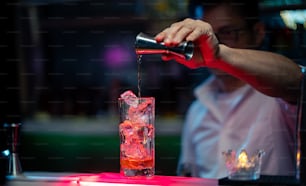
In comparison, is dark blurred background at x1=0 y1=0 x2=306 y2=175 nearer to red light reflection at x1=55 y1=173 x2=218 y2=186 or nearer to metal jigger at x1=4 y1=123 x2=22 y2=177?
metal jigger at x1=4 y1=123 x2=22 y2=177

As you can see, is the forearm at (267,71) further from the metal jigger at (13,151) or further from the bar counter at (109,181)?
the metal jigger at (13,151)

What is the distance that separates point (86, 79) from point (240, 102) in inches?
27.4

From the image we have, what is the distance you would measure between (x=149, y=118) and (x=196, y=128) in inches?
33.6

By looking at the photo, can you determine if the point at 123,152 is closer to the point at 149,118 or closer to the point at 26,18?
the point at 149,118

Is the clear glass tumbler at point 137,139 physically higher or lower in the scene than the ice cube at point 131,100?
lower

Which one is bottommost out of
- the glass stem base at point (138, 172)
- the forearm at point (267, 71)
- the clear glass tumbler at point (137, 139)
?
the glass stem base at point (138, 172)

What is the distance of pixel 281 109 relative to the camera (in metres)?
1.79

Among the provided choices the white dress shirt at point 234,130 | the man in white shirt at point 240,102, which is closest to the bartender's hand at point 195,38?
the man in white shirt at point 240,102

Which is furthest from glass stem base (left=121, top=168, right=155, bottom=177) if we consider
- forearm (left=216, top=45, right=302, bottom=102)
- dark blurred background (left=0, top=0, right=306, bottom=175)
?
dark blurred background (left=0, top=0, right=306, bottom=175)

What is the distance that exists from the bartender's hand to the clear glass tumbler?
5.1 inches

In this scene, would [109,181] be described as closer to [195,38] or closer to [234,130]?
[195,38]

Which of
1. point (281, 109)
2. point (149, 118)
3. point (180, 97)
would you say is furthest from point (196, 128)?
point (149, 118)

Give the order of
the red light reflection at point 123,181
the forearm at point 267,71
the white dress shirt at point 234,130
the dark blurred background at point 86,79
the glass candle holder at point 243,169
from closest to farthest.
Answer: the red light reflection at point 123,181, the glass candle holder at point 243,169, the forearm at point 267,71, the white dress shirt at point 234,130, the dark blurred background at point 86,79

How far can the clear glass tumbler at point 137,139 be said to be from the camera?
3.90ft
